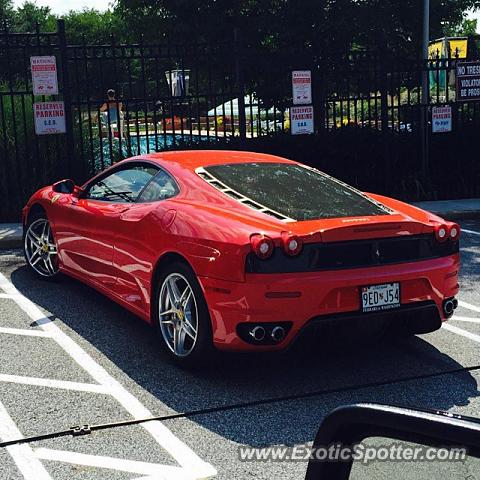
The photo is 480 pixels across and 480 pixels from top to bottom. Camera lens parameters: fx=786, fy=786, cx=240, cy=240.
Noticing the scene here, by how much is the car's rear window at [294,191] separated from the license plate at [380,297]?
55cm

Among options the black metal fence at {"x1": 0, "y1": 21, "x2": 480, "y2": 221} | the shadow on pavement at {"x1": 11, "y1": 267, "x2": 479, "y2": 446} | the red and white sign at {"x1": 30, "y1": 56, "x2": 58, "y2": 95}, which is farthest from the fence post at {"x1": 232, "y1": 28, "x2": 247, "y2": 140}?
the shadow on pavement at {"x1": 11, "y1": 267, "x2": 479, "y2": 446}

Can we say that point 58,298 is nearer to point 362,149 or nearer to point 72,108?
point 72,108

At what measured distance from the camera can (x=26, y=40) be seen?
442 inches

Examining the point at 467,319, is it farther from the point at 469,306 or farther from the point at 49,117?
the point at 49,117

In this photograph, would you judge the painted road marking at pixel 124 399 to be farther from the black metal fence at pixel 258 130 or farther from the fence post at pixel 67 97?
the black metal fence at pixel 258 130

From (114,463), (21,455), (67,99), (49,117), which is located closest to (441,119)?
(67,99)

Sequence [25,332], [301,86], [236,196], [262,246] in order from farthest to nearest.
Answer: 1. [301,86]
2. [25,332]
3. [236,196]
4. [262,246]

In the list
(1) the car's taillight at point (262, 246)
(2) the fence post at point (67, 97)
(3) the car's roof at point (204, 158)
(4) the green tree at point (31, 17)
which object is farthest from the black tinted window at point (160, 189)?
(4) the green tree at point (31, 17)

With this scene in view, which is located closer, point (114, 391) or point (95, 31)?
point (114, 391)

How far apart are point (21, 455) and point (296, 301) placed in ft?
5.73

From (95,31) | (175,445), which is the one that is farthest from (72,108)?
(95,31)

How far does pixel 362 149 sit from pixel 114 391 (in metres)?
9.40

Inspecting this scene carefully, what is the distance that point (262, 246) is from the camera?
4602 mm

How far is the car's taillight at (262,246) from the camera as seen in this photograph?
15.1ft
